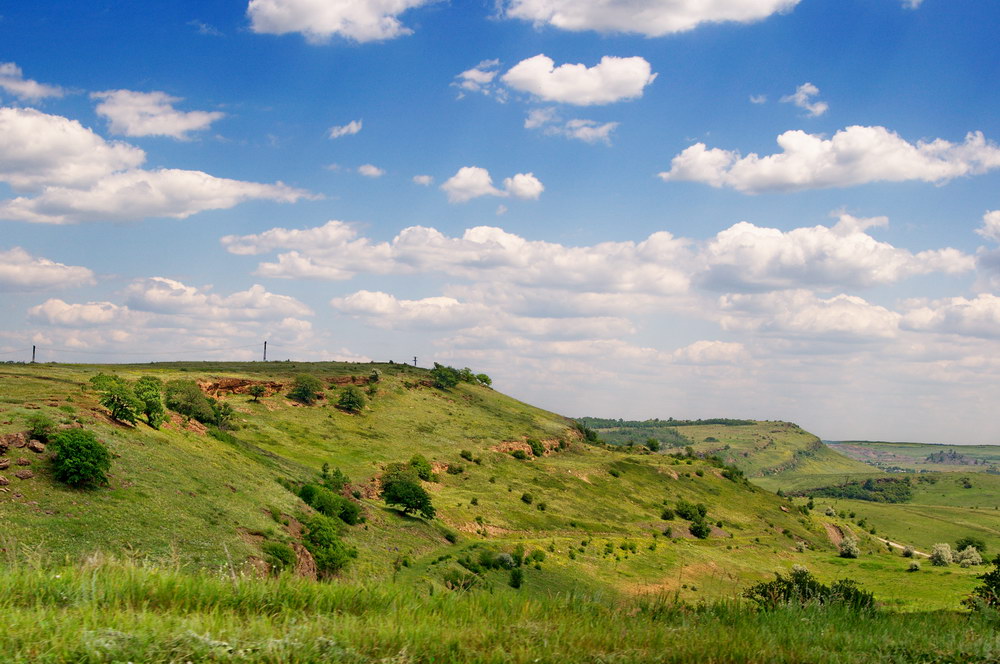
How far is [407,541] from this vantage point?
58.3 m

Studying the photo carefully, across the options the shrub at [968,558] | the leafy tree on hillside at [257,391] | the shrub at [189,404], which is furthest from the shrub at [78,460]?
the shrub at [968,558]

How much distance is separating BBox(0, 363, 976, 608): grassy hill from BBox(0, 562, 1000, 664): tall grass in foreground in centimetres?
65

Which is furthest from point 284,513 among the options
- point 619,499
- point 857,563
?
point 857,563

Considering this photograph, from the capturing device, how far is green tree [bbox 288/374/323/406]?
120 metres

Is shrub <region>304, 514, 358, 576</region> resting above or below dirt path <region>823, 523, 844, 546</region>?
above

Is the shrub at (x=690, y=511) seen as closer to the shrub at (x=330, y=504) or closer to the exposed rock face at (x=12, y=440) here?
the shrub at (x=330, y=504)

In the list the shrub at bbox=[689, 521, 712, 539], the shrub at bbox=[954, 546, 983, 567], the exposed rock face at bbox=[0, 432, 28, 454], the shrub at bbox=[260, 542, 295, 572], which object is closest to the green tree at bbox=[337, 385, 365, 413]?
the shrub at bbox=[689, 521, 712, 539]

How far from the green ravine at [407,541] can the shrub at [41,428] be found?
1.03 metres

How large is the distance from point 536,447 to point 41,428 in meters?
108

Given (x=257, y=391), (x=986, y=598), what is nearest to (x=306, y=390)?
(x=257, y=391)

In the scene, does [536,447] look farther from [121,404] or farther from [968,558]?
[121,404]

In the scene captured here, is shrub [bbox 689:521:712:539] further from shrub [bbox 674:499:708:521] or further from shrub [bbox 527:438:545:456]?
shrub [bbox 527:438:545:456]

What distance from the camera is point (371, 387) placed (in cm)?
14050

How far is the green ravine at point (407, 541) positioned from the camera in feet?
21.0
